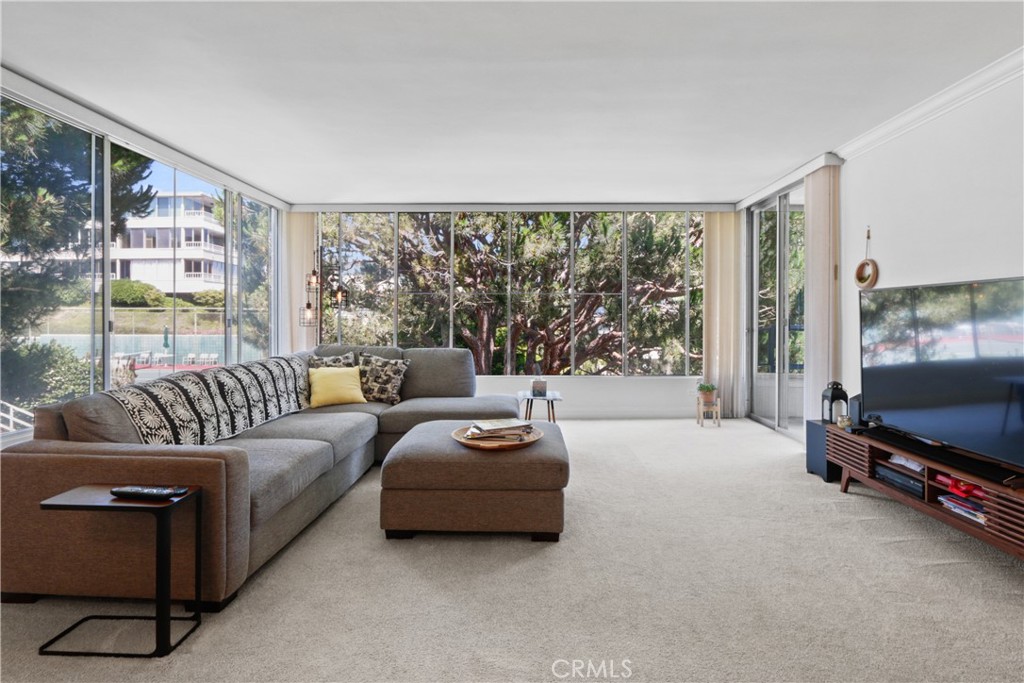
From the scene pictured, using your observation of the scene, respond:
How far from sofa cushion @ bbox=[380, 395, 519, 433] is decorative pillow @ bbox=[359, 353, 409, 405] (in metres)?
0.20

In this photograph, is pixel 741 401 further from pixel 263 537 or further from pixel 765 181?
pixel 263 537

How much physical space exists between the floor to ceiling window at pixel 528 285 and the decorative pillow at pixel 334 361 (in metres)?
1.74

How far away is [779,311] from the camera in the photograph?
572 cm

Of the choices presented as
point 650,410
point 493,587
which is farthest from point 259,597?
point 650,410

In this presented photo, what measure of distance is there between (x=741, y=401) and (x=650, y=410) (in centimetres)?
103

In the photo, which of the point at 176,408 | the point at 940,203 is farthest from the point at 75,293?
the point at 940,203

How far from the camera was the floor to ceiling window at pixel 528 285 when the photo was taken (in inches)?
274

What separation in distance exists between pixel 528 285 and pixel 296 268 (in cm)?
274

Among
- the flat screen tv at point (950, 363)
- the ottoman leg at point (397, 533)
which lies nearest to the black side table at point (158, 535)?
the ottoman leg at point (397, 533)

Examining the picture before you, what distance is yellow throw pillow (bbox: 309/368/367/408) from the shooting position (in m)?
4.76

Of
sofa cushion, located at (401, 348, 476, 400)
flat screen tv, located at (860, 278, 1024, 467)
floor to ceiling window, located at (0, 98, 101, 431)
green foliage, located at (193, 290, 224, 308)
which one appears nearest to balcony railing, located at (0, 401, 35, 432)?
floor to ceiling window, located at (0, 98, 101, 431)

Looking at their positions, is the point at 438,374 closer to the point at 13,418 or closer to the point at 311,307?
the point at 311,307

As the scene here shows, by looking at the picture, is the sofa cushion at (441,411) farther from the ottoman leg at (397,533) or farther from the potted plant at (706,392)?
the potted plant at (706,392)

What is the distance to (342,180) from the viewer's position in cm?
561
